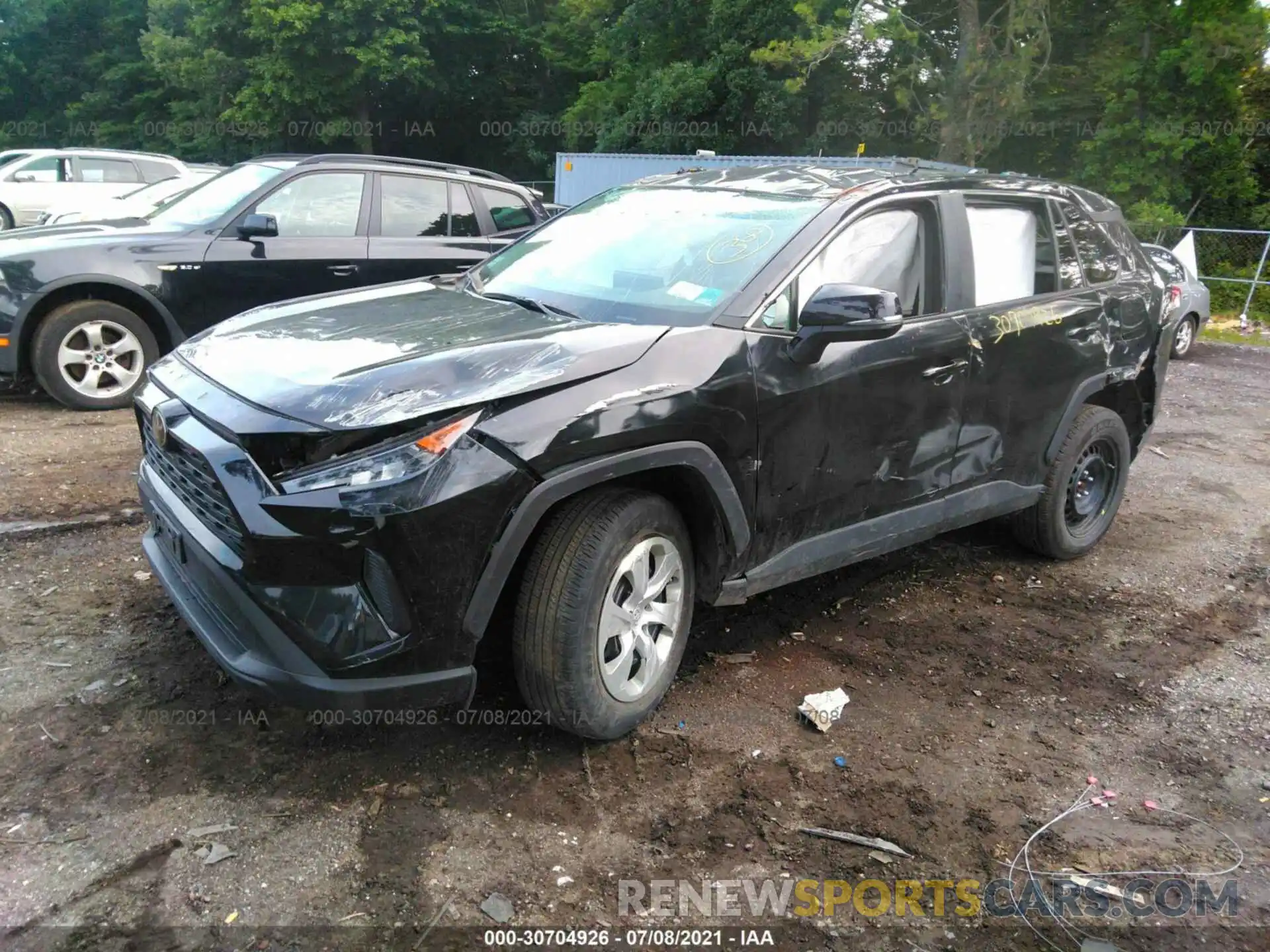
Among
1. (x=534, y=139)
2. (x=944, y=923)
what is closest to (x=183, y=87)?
(x=534, y=139)

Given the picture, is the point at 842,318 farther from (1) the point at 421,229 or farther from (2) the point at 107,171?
(2) the point at 107,171

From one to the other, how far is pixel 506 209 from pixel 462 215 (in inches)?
16.8

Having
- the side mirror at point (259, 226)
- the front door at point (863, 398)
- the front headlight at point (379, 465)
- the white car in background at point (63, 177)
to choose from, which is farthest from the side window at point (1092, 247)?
the white car in background at point (63, 177)

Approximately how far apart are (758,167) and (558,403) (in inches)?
79.9

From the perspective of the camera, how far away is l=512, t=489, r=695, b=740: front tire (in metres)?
2.80

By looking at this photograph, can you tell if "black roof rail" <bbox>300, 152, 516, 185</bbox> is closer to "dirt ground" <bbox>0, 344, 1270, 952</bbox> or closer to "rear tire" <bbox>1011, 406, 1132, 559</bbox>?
"dirt ground" <bbox>0, 344, 1270, 952</bbox>

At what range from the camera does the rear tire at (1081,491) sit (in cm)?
462

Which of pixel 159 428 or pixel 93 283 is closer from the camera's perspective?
pixel 159 428

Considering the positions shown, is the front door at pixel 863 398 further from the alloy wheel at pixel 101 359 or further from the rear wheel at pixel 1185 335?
the rear wheel at pixel 1185 335

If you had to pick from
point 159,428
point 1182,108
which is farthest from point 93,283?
point 1182,108

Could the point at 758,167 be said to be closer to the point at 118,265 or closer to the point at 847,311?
the point at 847,311

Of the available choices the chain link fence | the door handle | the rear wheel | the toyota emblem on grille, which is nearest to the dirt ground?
the toyota emblem on grille

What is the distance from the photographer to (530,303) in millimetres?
3582

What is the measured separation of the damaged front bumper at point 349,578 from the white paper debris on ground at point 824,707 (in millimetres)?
1319
